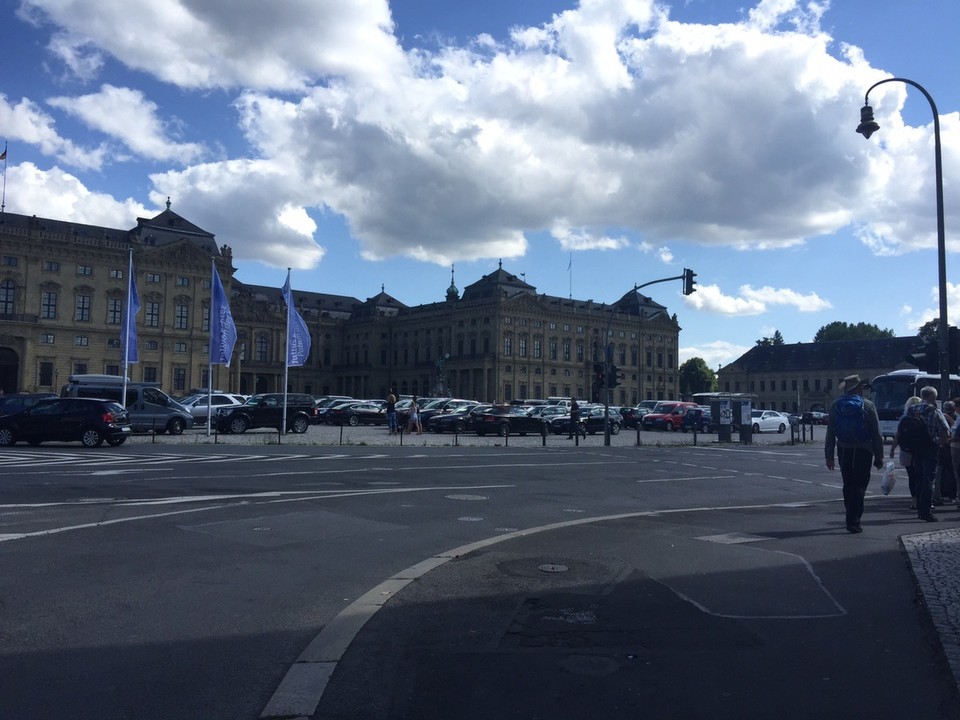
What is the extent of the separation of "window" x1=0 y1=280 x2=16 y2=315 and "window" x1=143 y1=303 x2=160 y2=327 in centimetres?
1363

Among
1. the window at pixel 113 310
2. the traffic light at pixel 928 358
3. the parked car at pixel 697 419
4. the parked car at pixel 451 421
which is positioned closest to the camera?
the traffic light at pixel 928 358

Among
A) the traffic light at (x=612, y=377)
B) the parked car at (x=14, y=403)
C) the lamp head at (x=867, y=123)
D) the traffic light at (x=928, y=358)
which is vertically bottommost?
the parked car at (x=14, y=403)

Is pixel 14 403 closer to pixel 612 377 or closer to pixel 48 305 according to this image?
pixel 612 377

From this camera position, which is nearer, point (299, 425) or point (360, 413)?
point (299, 425)

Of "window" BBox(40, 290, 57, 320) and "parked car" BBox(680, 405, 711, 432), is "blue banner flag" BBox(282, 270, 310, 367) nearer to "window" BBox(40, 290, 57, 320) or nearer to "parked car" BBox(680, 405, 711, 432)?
"parked car" BBox(680, 405, 711, 432)

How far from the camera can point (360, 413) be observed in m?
51.1

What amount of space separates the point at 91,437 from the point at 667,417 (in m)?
37.4

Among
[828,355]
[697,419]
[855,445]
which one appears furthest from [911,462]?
[828,355]

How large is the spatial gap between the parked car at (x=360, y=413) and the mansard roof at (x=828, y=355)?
86.6 meters

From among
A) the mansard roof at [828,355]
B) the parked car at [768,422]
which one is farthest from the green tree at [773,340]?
the parked car at [768,422]

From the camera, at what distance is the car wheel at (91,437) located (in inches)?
1046

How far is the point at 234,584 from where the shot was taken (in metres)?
7.57

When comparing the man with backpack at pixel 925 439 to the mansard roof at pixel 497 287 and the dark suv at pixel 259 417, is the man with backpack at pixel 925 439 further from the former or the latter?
the mansard roof at pixel 497 287

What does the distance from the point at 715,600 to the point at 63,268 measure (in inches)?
3845
